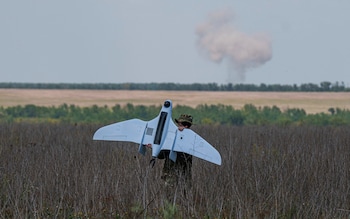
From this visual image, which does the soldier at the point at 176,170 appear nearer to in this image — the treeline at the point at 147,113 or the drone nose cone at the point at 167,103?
the drone nose cone at the point at 167,103

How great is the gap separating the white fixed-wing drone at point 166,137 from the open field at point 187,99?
5593 cm

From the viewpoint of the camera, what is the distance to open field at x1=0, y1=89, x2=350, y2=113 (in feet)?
227

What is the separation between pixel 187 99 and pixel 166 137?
212 feet

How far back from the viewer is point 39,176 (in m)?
10.9

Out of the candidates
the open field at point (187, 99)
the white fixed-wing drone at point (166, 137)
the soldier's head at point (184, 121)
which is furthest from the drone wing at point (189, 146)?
the open field at point (187, 99)

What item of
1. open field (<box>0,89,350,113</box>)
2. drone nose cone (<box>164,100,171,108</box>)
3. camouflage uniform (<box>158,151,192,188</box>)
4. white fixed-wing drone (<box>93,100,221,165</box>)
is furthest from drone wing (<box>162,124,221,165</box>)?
open field (<box>0,89,350,113</box>)

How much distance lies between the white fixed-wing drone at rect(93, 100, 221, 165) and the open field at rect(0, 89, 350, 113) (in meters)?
55.9

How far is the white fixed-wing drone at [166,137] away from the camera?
881 centimetres

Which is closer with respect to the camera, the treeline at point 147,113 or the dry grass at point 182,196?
the dry grass at point 182,196

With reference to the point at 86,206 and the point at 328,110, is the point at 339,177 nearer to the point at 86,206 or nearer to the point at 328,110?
the point at 86,206

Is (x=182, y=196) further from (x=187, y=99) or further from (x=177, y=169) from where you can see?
(x=187, y=99)

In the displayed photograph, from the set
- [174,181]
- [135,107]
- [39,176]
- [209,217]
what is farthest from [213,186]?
[135,107]

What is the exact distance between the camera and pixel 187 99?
73.3 metres

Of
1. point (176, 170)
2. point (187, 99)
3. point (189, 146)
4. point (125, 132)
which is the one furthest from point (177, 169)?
point (187, 99)
